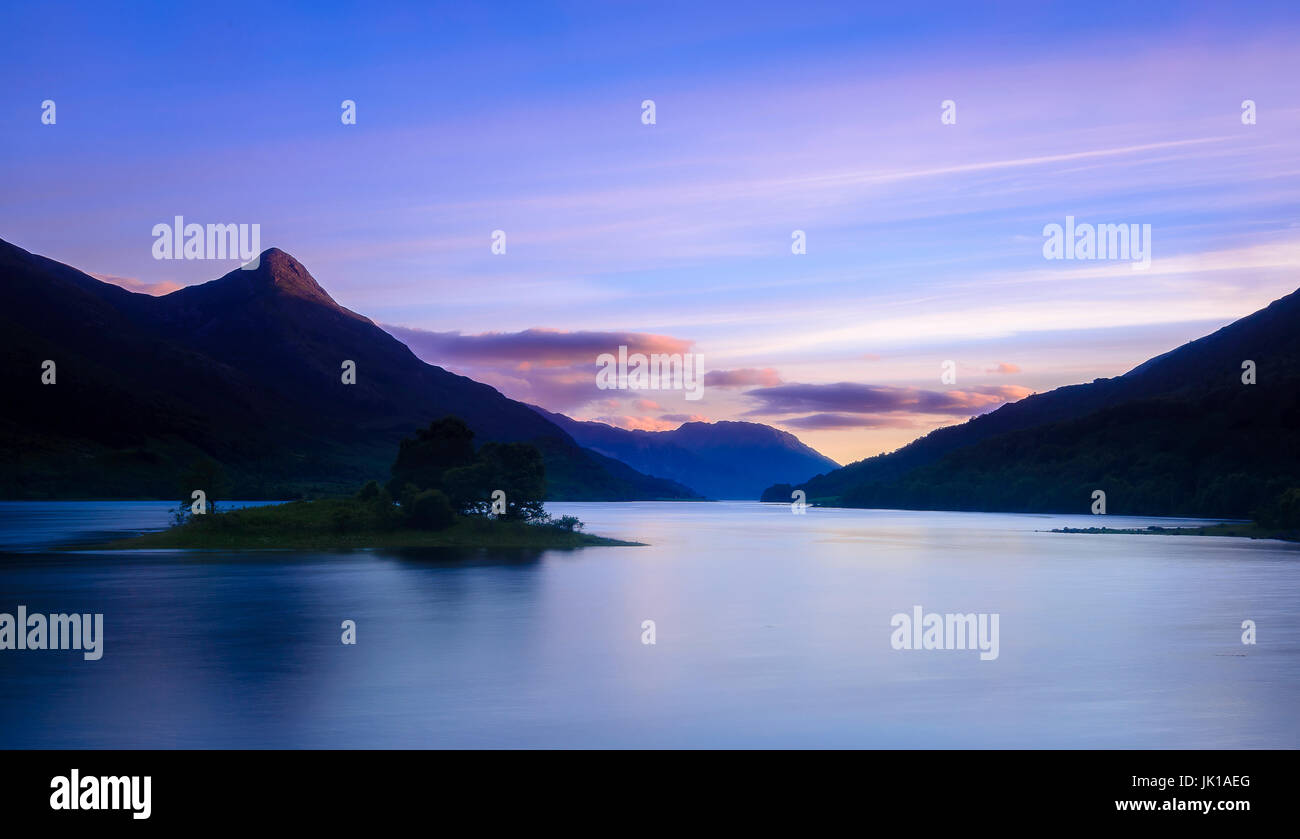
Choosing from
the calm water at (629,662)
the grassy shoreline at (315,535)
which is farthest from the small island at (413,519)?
the calm water at (629,662)

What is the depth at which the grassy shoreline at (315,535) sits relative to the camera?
11475cm

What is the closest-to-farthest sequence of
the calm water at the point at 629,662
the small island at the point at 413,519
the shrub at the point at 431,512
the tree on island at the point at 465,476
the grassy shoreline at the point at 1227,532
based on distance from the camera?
the calm water at the point at 629,662, the small island at the point at 413,519, the tree on island at the point at 465,476, the shrub at the point at 431,512, the grassy shoreline at the point at 1227,532

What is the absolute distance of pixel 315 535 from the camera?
4724 inches

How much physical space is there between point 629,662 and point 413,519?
256 ft

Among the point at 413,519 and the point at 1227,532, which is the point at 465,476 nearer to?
the point at 413,519

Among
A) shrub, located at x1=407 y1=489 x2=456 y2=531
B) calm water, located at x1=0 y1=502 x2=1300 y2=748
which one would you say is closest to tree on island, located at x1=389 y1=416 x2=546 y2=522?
shrub, located at x1=407 y1=489 x2=456 y2=531

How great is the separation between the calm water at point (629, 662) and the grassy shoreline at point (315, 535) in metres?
17.1

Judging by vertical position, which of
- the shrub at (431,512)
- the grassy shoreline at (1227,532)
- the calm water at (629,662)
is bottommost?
the grassy shoreline at (1227,532)

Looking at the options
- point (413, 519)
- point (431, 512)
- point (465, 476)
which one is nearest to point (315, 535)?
point (413, 519)

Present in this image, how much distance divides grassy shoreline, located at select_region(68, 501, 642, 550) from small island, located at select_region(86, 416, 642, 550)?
0.35ft

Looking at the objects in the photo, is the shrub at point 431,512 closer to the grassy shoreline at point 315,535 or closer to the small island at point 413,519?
the small island at point 413,519
